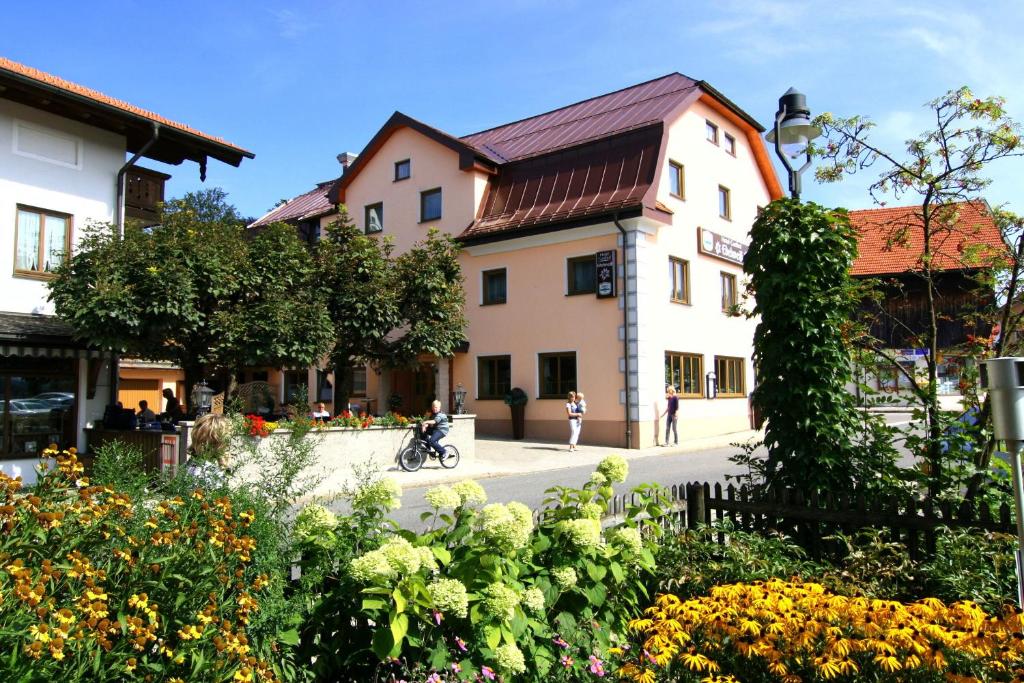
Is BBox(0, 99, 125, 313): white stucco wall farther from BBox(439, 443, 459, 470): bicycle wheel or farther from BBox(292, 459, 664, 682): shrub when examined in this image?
BBox(292, 459, 664, 682): shrub

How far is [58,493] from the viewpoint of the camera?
281cm

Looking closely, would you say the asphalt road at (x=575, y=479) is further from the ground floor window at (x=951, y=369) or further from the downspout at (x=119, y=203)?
the downspout at (x=119, y=203)

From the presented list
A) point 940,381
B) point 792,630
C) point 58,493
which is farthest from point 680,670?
point 940,381

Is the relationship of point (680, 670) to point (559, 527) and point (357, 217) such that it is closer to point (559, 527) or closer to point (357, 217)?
point (559, 527)

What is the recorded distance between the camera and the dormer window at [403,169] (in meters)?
26.8

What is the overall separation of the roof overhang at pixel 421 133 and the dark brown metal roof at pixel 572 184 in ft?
3.91

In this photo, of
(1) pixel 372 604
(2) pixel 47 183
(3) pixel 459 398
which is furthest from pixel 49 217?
(1) pixel 372 604

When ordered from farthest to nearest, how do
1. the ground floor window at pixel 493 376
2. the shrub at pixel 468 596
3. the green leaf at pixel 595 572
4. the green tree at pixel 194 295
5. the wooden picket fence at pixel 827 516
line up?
the ground floor window at pixel 493 376, the green tree at pixel 194 295, the wooden picket fence at pixel 827 516, the green leaf at pixel 595 572, the shrub at pixel 468 596

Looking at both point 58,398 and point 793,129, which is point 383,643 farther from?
point 58,398

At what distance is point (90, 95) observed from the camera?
1430cm

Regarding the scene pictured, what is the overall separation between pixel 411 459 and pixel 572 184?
36.4 ft

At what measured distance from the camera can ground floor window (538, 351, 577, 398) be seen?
22.0 m

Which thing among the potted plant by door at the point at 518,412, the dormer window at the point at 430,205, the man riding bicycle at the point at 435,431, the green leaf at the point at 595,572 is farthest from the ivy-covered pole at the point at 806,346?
the dormer window at the point at 430,205

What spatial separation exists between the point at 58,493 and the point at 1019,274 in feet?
21.4
